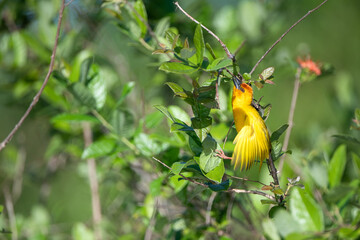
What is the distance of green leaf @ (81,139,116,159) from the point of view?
2.62 ft

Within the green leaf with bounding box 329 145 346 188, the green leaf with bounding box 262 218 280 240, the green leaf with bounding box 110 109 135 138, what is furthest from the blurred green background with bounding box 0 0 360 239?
the green leaf with bounding box 262 218 280 240

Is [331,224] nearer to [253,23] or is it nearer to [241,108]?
[241,108]

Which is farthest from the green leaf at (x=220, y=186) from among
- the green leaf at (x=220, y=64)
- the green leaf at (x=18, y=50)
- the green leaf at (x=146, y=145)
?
the green leaf at (x=18, y=50)

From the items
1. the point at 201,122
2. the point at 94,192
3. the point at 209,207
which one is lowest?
the point at 94,192

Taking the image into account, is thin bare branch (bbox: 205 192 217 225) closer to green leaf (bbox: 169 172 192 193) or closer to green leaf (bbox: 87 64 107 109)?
green leaf (bbox: 169 172 192 193)

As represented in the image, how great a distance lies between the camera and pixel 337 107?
1335 millimetres

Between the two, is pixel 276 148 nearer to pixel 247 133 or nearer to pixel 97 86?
pixel 247 133

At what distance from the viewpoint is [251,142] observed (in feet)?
1.70

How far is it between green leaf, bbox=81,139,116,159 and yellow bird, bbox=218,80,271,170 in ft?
1.10

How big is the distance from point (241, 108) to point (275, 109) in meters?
1.40

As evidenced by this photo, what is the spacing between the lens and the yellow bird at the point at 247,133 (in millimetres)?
518

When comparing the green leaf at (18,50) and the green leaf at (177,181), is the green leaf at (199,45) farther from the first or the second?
the green leaf at (18,50)

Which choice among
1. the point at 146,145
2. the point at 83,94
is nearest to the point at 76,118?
the point at 83,94

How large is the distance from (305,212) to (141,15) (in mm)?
508
